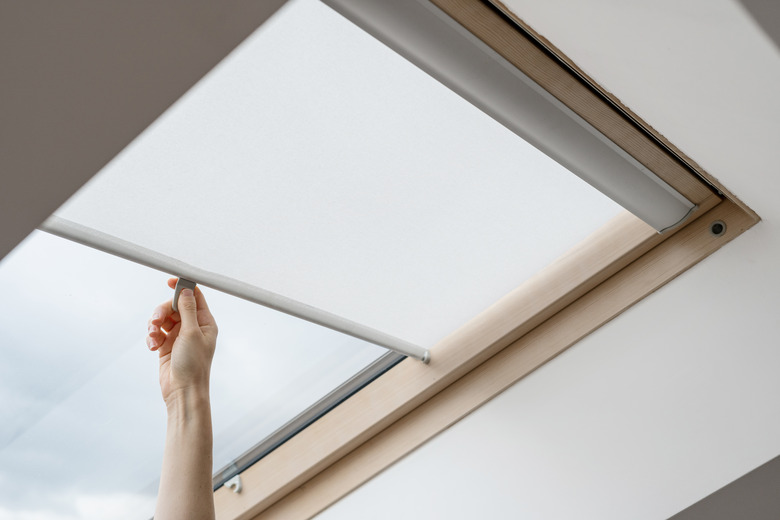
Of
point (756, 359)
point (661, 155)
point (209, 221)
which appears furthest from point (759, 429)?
point (209, 221)

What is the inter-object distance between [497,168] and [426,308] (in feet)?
1.19

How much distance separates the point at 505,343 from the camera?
64.0 inches

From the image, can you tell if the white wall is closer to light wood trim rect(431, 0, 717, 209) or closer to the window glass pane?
light wood trim rect(431, 0, 717, 209)

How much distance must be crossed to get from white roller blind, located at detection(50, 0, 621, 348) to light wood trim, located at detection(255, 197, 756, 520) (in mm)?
116

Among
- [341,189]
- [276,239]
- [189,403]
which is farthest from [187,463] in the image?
[341,189]

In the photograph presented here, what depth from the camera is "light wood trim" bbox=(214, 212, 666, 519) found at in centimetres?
153

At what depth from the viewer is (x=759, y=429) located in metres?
1.38

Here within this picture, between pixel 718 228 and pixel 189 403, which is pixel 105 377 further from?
pixel 718 228

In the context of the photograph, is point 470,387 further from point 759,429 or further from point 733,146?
point 733,146

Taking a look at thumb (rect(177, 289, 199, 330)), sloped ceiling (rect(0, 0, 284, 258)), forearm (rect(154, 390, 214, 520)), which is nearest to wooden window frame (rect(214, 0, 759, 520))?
forearm (rect(154, 390, 214, 520))

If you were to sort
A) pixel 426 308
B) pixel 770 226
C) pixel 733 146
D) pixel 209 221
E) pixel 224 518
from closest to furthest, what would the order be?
pixel 733 146 → pixel 209 221 → pixel 770 226 → pixel 426 308 → pixel 224 518

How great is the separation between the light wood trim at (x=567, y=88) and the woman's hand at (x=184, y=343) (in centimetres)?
68

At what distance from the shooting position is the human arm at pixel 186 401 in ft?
4.60

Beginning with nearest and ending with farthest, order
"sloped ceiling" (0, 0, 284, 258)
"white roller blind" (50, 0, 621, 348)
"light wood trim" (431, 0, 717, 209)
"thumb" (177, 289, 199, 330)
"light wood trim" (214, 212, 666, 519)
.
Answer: "sloped ceiling" (0, 0, 284, 258) → "light wood trim" (431, 0, 717, 209) → "white roller blind" (50, 0, 621, 348) → "thumb" (177, 289, 199, 330) → "light wood trim" (214, 212, 666, 519)
